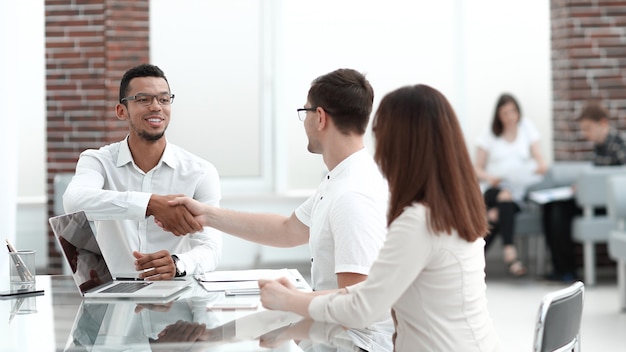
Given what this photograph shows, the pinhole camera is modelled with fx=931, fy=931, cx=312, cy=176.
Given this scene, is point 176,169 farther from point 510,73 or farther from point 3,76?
point 510,73

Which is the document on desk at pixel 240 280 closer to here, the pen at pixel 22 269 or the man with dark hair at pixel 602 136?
the pen at pixel 22 269

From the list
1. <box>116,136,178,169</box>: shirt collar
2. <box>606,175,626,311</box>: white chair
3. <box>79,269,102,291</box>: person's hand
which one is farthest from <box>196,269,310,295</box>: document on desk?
<box>606,175,626,311</box>: white chair

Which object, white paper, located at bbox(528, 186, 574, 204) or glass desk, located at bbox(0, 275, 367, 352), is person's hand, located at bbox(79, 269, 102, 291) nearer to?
glass desk, located at bbox(0, 275, 367, 352)

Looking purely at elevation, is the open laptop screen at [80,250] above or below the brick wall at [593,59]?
below

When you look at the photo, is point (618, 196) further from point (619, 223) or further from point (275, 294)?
point (275, 294)

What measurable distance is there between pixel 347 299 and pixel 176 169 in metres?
1.61

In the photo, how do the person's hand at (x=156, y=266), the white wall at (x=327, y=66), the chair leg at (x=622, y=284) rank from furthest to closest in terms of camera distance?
the white wall at (x=327, y=66), the chair leg at (x=622, y=284), the person's hand at (x=156, y=266)

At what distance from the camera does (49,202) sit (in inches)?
301

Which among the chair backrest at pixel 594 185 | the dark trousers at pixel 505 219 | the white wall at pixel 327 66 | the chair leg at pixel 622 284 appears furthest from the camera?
the white wall at pixel 327 66

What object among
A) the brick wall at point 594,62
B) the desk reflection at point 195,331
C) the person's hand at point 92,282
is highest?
the brick wall at point 594,62

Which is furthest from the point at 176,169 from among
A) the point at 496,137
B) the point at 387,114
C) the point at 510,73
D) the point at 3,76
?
the point at 510,73

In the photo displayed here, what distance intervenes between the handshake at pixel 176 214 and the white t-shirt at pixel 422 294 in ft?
3.85

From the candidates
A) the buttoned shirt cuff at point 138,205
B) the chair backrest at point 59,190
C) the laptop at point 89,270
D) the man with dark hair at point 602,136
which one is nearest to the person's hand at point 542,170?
the man with dark hair at point 602,136

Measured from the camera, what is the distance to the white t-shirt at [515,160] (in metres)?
8.00
